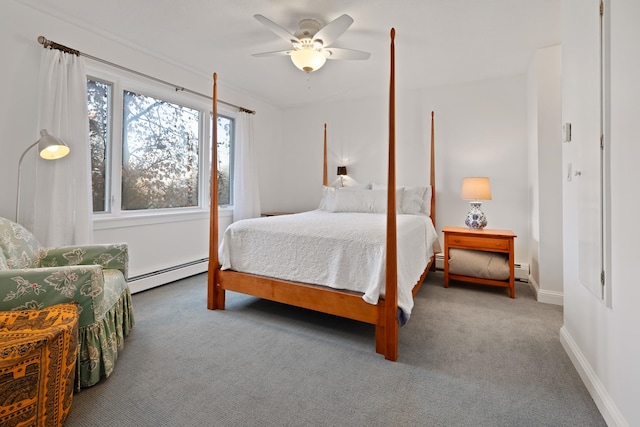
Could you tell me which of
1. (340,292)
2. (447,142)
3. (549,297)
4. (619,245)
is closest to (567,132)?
(619,245)

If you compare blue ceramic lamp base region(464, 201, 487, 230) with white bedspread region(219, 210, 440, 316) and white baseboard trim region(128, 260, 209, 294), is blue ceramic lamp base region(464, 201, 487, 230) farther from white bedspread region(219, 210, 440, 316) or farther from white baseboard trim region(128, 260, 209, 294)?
white baseboard trim region(128, 260, 209, 294)

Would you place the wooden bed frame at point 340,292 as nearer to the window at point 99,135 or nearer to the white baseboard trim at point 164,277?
the white baseboard trim at point 164,277

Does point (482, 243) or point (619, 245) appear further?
point (482, 243)

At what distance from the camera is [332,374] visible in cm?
162

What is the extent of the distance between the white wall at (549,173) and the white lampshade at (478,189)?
0.43m

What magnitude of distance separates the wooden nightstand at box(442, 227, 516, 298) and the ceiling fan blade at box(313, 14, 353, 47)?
2.15 meters

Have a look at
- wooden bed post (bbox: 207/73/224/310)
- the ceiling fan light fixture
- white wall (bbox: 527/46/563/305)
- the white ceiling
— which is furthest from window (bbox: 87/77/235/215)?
white wall (bbox: 527/46/563/305)

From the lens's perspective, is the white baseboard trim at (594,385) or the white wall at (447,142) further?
the white wall at (447,142)

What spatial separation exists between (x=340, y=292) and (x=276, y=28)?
194 cm

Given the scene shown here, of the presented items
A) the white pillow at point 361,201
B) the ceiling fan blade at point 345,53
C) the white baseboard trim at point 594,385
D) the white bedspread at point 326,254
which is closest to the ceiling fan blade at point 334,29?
the ceiling fan blade at point 345,53

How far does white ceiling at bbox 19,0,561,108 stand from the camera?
2.20 meters

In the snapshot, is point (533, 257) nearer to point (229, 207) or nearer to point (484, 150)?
point (484, 150)

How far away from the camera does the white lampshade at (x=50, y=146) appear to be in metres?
1.91

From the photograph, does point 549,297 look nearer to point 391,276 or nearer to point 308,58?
point 391,276
